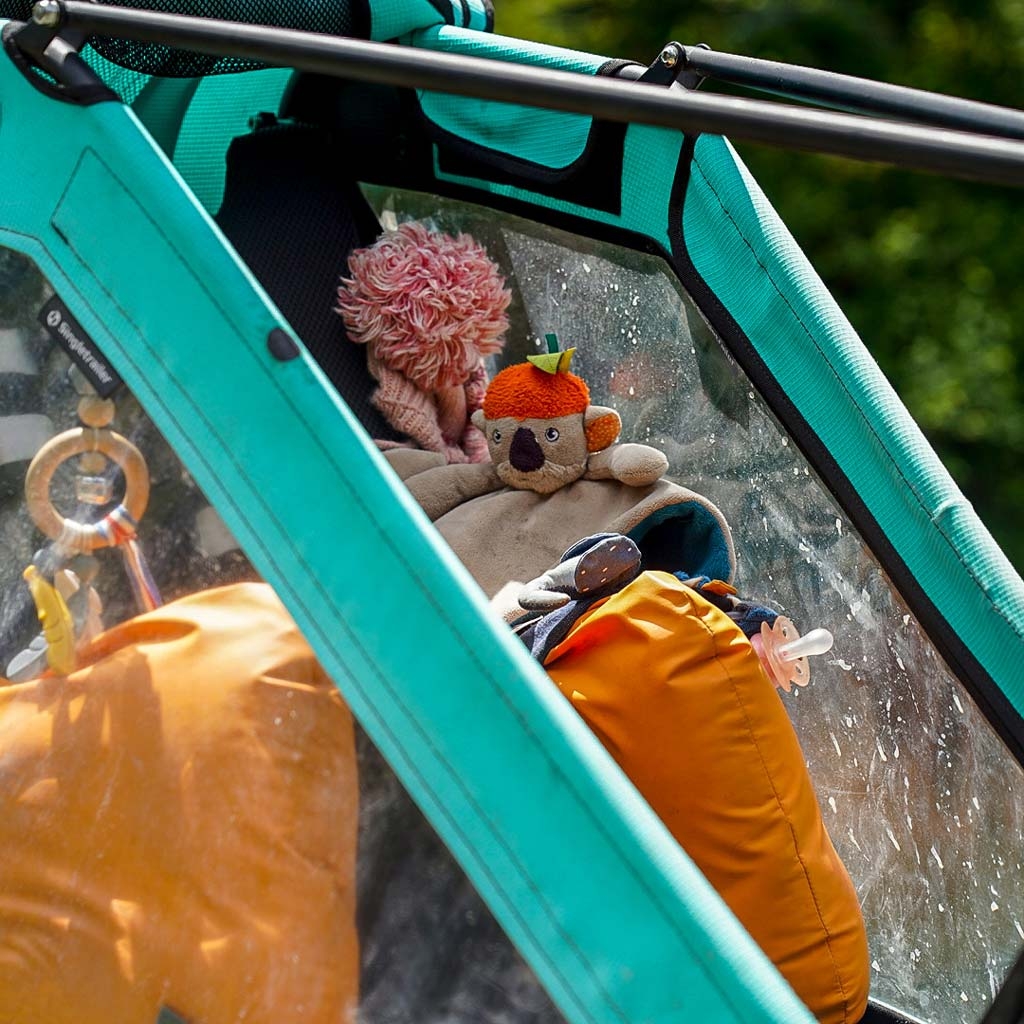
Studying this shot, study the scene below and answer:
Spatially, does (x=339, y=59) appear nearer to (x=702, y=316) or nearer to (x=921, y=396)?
(x=702, y=316)

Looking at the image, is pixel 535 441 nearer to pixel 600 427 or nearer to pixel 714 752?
pixel 600 427

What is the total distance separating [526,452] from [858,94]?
44cm

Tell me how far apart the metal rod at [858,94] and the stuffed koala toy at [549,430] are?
30 cm

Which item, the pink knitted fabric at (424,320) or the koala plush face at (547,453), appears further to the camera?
the pink knitted fabric at (424,320)

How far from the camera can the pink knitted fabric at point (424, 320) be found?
148 cm

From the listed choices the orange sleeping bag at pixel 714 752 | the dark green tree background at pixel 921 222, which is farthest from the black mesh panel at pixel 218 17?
the dark green tree background at pixel 921 222

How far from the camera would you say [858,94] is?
43.2 inches

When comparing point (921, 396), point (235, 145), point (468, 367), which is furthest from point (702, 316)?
point (921, 396)

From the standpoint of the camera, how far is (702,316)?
1335 mm

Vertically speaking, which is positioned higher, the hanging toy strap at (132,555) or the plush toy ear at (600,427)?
the hanging toy strap at (132,555)

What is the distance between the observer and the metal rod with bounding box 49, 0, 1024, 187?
0.67 meters

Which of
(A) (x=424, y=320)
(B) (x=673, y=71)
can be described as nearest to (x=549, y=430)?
(A) (x=424, y=320)

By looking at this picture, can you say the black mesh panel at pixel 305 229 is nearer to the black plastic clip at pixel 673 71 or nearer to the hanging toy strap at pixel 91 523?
the black plastic clip at pixel 673 71

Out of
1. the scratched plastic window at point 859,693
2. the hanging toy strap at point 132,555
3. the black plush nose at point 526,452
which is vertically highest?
the hanging toy strap at point 132,555
